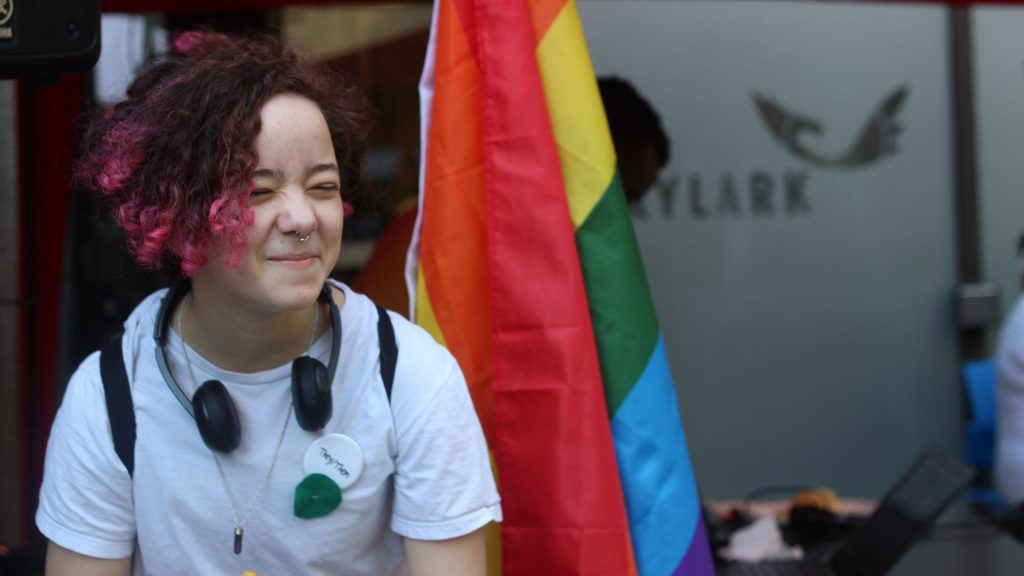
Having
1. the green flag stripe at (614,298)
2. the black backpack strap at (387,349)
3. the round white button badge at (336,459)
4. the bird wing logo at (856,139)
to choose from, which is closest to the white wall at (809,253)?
the bird wing logo at (856,139)

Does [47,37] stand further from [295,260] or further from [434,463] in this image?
[434,463]

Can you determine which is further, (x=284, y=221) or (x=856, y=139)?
(x=856, y=139)

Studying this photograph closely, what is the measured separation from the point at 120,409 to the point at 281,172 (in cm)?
39

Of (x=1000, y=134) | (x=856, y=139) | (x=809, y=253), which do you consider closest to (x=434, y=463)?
(x=809, y=253)

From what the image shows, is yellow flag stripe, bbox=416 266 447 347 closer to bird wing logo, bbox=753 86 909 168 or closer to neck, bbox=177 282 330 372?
neck, bbox=177 282 330 372

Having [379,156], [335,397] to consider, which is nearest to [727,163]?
[379,156]

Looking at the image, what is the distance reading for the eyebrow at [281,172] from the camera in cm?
146

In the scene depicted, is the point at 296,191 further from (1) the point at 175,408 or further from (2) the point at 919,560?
A: (2) the point at 919,560

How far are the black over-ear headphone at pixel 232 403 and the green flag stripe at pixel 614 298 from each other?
49cm

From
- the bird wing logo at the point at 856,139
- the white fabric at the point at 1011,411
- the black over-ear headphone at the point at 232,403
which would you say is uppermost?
the bird wing logo at the point at 856,139

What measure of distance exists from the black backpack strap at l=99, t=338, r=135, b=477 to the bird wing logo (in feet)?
11.8

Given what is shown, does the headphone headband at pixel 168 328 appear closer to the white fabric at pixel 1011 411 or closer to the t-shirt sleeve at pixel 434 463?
the t-shirt sleeve at pixel 434 463

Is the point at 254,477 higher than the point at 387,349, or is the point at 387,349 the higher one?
the point at 387,349

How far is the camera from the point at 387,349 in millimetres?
1620
